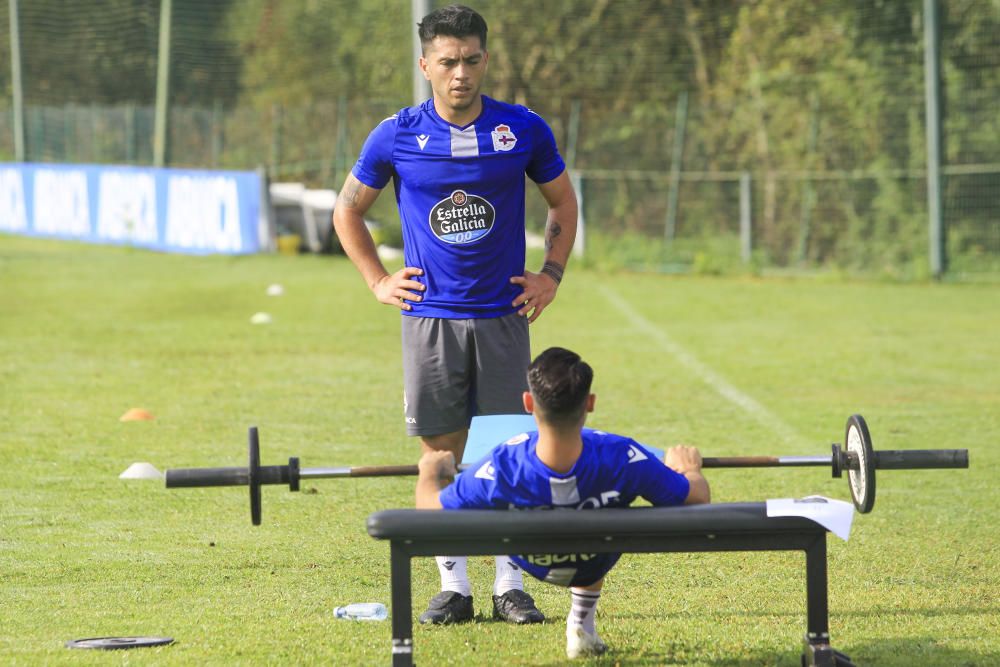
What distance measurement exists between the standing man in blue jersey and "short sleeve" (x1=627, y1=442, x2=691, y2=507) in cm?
114

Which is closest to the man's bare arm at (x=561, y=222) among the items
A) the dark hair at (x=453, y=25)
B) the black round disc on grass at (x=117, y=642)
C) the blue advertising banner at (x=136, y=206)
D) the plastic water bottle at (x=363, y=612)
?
the dark hair at (x=453, y=25)

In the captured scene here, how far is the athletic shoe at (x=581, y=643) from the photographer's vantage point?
4.86 metres

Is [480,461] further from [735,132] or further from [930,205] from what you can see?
[735,132]

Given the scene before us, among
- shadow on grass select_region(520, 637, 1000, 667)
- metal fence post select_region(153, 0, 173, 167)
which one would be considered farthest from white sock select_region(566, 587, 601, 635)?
metal fence post select_region(153, 0, 173, 167)

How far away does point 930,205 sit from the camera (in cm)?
2078

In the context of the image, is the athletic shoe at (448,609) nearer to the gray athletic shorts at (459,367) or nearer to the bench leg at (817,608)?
the gray athletic shorts at (459,367)

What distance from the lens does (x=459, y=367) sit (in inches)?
223

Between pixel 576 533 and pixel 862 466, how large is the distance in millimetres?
1023

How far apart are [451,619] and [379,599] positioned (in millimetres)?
434

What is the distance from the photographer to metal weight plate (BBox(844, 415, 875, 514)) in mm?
4578

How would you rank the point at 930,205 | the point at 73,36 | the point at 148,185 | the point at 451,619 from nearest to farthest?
the point at 451,619, the point at 930,205, the point at 148,185, the point at 73,36

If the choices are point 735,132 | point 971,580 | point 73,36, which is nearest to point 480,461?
point 971,580

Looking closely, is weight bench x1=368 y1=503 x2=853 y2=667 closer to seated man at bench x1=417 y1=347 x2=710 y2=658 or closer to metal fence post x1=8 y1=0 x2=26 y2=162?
seated man at bench x1=417 y1=347 x2=710 y2=658

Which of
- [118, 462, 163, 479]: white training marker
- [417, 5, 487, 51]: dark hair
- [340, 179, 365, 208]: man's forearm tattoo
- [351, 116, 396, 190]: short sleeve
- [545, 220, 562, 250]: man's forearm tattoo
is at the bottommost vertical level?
[118, 462, 163, 479]: white training marker
